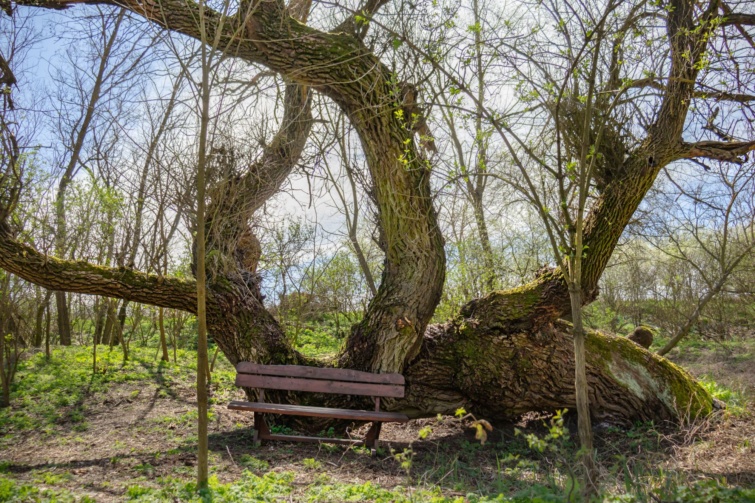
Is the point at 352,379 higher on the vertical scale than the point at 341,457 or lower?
higher

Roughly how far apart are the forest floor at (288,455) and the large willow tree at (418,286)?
0.53 metres

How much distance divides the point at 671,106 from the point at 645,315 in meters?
10.4

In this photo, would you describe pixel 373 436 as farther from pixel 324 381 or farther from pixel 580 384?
pixel 580 384

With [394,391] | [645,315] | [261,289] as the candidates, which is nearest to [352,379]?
[394,391]

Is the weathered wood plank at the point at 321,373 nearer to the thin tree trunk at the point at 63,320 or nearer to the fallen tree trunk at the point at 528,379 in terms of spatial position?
the fallen tree trunk at the point at 528,379

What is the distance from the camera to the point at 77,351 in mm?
10227

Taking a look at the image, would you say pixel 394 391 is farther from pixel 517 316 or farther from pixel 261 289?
pixel 261 289

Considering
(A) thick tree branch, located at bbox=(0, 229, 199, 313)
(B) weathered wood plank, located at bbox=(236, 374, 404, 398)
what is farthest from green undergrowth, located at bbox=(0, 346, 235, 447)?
(B) weathered wood plank, located at bbox=(236, 374, 404, 398)

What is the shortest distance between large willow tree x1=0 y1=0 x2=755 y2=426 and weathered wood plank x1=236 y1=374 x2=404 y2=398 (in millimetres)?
302

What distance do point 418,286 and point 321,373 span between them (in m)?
1.46

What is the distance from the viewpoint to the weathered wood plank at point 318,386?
19.7 feet

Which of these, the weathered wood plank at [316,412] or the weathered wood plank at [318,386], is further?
the weathered wood plank at [318,386]

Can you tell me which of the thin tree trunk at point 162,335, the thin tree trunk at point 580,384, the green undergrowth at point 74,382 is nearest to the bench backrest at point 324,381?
the green undergrowth at point 74,382

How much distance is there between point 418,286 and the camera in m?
6.37
